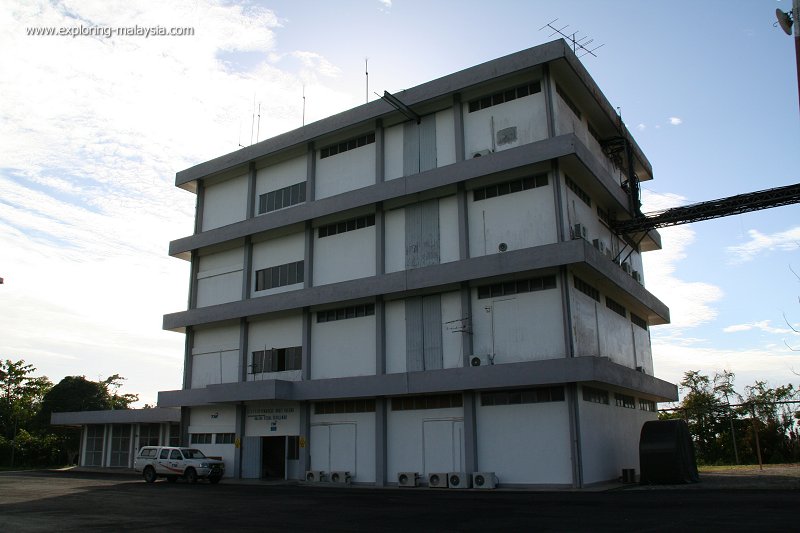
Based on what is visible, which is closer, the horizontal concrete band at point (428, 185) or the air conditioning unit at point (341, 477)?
the horizontal concrete band at point (428, 185)

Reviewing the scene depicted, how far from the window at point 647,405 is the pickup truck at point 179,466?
78.5 feet

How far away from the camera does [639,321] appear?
4062cm

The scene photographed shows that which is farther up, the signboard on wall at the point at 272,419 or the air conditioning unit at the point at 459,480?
the signboard on wall at the point at 272,419

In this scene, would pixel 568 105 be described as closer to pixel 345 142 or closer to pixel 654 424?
pixel 345 142

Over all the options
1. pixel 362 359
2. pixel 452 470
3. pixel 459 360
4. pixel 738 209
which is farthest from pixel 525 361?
pixel 738 209

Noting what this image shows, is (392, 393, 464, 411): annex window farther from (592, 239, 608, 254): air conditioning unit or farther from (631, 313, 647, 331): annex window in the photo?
(631, 313, 647, 331): annex window

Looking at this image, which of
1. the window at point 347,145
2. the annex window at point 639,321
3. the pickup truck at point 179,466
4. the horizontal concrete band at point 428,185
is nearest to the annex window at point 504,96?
the horizontal concrete band at point 428,185

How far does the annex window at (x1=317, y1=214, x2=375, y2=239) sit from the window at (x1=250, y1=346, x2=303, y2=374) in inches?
256

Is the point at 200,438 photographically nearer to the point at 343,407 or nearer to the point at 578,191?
the point at 343,407

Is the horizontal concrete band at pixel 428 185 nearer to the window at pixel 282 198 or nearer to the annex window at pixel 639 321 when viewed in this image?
the window at pixel 282 198

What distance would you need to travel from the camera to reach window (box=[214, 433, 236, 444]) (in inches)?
1508

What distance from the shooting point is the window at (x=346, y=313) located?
113 ft

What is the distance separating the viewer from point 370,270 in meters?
34.6

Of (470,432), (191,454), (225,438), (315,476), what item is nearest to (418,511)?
(470,432)
